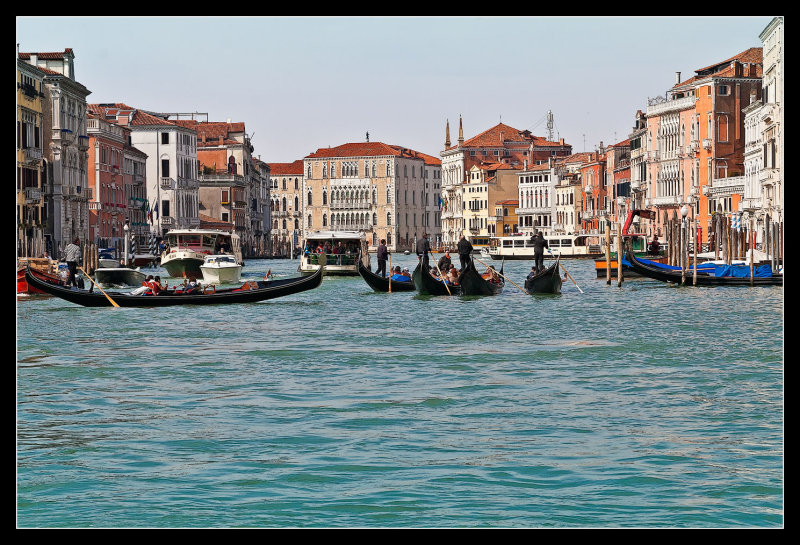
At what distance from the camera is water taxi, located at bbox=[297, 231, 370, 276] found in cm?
3456

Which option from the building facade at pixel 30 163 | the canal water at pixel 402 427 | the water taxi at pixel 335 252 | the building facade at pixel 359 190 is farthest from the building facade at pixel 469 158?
the canal water at pixel 402 427

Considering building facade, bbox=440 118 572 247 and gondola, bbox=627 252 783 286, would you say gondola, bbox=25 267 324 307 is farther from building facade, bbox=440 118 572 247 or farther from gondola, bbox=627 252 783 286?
building facade, bbox=440 118 572 247

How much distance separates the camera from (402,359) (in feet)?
40.2

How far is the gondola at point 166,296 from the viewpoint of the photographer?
1786 cm

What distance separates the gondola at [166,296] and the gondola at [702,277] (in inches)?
321

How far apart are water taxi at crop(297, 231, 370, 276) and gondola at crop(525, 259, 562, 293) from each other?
11248mm

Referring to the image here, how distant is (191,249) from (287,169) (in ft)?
215

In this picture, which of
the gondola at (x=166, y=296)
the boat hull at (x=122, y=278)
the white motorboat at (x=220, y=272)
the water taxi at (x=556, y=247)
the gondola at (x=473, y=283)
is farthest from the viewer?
the water taxi at (x=556, y=247)

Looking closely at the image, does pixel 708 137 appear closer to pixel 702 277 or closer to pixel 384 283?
pixel 702 277

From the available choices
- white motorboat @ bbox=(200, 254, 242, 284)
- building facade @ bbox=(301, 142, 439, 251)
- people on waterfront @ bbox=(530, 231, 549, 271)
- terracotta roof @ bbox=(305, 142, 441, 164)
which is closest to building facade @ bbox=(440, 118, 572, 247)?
building facade @ bbox=(301, 142, 439, 251)

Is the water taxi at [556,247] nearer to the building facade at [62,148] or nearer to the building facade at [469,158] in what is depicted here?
the building facade at [62,148]
